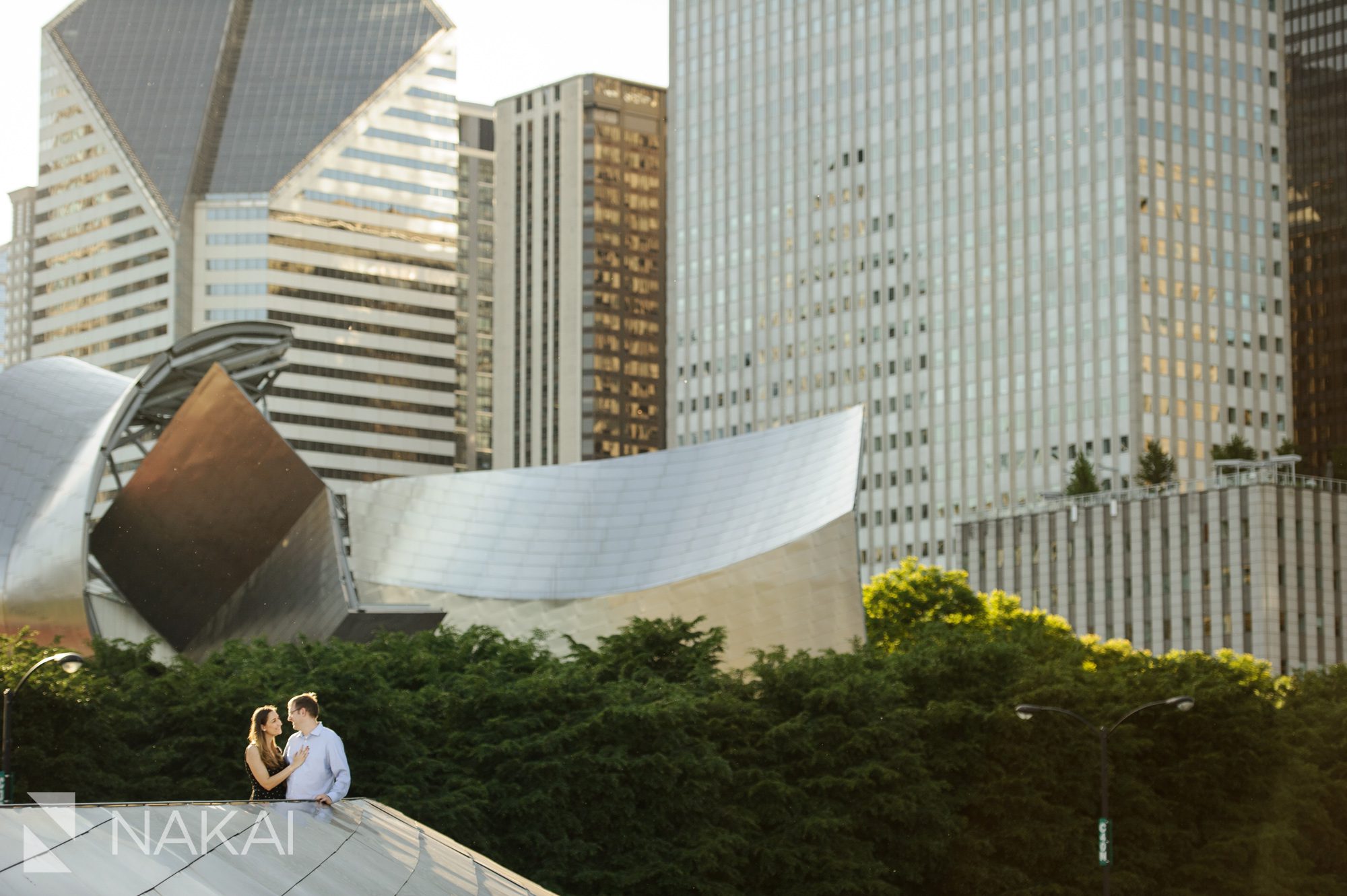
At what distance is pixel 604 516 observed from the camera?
189 feet

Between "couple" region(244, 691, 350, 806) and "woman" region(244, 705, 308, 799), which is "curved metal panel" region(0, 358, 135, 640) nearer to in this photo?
"woman" region(244, 705, 308, 799)

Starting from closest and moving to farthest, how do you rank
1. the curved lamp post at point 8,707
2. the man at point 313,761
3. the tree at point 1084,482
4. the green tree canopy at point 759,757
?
the man at point 313,761 < the curved lamp post at point 8,707 < the green tree canopy at point 759,757 < the tree at point 1084,482

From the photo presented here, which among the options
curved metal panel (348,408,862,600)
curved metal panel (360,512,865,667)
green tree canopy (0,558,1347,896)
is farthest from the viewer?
curved metal panel (348,408,862,600)

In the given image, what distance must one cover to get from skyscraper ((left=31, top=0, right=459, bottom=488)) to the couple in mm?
162952

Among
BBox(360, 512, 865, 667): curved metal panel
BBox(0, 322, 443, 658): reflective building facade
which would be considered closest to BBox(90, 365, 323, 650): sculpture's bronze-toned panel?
BBox(0, 322, 443, 658): reflective building facade

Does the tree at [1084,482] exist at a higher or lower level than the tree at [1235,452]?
lower

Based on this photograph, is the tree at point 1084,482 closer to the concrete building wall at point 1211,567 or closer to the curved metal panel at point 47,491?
the concrete building wall at point 1211,567

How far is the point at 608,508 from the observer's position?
190 feet

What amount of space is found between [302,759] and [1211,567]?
101647 mm

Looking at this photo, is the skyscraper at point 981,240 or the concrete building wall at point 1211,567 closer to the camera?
the concrete building wall at point 1211,567

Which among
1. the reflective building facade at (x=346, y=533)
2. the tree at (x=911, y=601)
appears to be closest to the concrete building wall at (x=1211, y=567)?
the tree at (x=911, y=601)

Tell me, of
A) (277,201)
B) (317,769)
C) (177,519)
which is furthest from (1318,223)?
(317,769)

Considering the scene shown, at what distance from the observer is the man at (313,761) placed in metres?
14.8

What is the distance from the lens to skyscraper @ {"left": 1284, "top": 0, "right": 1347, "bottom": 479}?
146 meters
